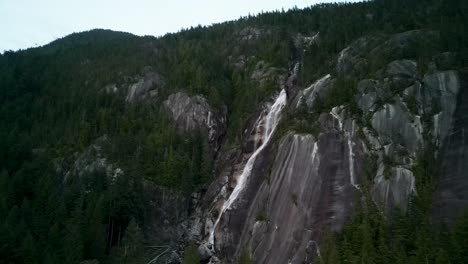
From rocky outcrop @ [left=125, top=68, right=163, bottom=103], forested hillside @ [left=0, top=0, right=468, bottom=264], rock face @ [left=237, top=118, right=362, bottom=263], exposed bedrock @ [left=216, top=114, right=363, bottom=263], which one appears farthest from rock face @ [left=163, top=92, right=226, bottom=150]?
rock face @ [left=237, top=118, right=362, bottom=263]

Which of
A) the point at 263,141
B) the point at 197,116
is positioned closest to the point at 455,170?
the point at 263,141

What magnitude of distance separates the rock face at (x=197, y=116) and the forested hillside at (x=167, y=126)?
0.67m

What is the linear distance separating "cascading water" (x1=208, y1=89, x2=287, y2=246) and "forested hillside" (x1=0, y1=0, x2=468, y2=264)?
399 centimetres

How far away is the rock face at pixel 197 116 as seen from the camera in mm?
90125

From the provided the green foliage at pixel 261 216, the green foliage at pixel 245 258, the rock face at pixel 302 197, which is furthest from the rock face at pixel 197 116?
the green foliage at pixel 245 258

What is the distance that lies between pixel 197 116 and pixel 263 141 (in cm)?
2285

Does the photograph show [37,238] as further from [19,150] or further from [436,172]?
[436,172]

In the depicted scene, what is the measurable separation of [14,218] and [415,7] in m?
→ 80.8

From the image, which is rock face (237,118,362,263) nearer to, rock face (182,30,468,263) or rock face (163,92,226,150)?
rock face (182,30,468,263)

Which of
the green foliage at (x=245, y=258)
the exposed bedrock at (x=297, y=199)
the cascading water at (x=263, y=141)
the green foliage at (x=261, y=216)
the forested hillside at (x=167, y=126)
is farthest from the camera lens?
the cascading water at (x=263, y=141)

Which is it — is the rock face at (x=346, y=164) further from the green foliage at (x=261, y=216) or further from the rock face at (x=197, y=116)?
the rock face at (x=197, y=116)

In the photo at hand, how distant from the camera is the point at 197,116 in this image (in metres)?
91.4

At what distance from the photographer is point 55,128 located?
93.0 m

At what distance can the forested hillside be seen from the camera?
169 ft
